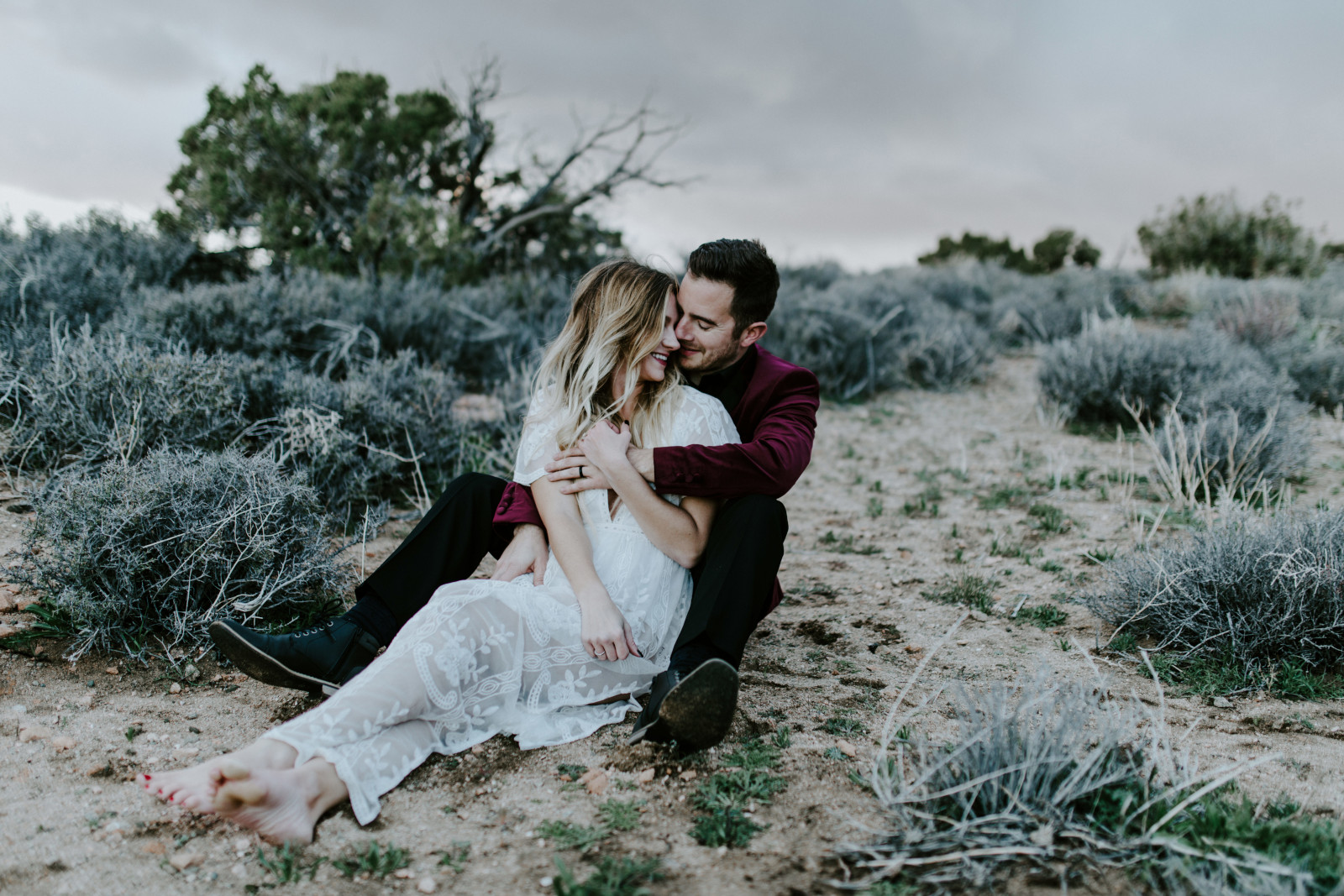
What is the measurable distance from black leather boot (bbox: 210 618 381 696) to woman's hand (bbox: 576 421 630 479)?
962 millimetres

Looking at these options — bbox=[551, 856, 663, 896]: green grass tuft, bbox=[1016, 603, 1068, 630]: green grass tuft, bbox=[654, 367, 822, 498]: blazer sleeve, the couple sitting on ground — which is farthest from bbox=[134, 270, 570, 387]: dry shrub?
bbox=[551, 856, 663, 896]: green grass tuft

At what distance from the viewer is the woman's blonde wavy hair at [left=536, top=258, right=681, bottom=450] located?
9.25 feet

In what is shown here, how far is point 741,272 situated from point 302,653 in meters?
1.98

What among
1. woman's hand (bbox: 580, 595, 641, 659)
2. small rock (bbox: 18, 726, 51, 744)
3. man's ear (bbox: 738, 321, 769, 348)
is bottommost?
small rock (bbox: 18, 726, 51, 744)

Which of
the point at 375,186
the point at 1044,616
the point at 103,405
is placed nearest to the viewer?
the point at 1044,616

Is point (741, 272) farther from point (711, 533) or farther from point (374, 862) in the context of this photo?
point (374, 862)

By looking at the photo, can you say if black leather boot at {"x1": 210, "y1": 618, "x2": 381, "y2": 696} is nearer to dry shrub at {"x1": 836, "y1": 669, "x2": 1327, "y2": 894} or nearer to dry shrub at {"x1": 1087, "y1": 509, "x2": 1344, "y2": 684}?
dry shrub at {"x1": 836, "y1": 669, "x2": 1327, "y2": 894}

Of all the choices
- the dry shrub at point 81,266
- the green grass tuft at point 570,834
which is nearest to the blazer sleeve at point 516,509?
the green grass tuft at point 570,834

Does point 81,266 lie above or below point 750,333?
above

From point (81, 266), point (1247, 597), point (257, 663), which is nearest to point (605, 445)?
point (257, 663)

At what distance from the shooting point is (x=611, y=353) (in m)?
2.82

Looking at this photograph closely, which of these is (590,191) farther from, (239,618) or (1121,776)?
(1121,776)

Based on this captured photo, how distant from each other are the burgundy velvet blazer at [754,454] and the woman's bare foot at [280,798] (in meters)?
1.08

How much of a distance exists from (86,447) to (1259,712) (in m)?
5.13
